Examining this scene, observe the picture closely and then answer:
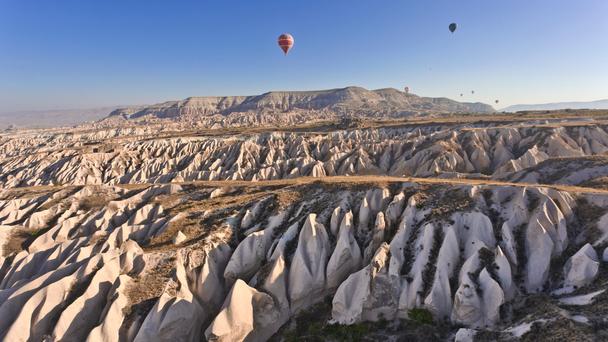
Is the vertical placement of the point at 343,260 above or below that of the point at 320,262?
above

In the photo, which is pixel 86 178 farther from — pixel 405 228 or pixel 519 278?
pixel 519 278

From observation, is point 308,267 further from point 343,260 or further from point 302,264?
point 343,260

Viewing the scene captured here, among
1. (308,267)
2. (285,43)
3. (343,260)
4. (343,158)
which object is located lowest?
(308,267)

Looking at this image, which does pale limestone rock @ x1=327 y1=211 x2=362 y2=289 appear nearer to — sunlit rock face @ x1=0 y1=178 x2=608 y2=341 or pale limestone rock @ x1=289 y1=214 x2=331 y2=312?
sunlit rock face @ x1=0 y1=178 x2=608 y2=341

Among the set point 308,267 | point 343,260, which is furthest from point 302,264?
point 343,260

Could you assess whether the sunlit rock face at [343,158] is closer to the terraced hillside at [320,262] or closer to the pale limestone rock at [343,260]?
the terraced hillside at [320,262]

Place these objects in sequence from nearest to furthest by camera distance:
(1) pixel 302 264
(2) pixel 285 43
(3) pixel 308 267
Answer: (1) pixel 302 264
(3) pixel 308 267
(2) pixel 285 43

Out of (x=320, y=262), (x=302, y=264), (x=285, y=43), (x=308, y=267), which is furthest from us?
(x=285, y=43)

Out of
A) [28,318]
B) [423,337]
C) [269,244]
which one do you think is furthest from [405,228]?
[28,318]
